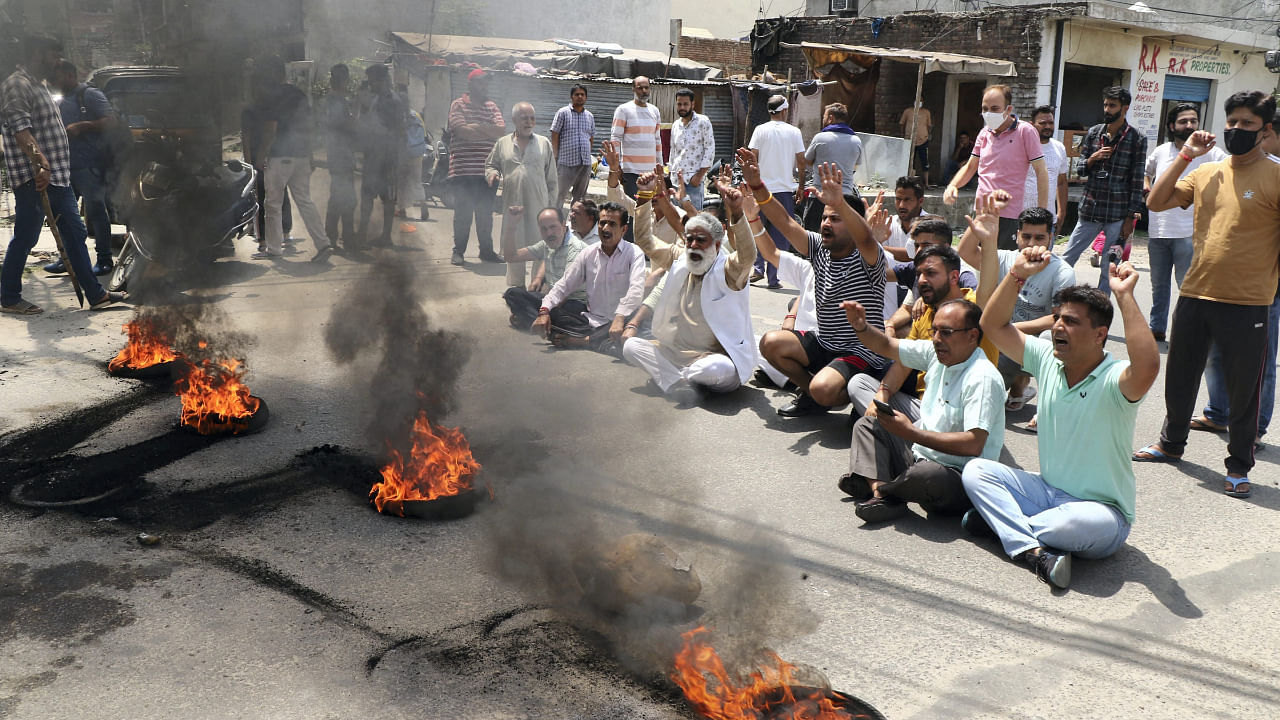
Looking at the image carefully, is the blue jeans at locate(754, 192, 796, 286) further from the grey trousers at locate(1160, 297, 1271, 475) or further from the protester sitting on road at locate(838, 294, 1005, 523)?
the protester sitting on road at locate(838, 294, 1005, 523)

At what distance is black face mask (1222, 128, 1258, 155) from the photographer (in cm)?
468

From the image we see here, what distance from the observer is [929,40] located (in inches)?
736

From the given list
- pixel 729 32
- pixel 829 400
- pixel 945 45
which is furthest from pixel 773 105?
pixel 729 32

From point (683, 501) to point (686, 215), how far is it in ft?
14.3

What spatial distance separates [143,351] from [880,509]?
211 inches

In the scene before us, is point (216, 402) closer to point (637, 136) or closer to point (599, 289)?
point (599, 289)

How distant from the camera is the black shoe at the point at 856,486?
471cm

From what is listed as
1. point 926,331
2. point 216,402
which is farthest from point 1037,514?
point 216,402

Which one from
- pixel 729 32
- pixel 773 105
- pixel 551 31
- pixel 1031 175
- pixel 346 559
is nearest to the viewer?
pixel 346 559

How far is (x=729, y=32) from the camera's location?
3331cm

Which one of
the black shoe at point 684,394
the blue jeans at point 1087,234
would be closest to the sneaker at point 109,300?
the black shoe at point 684,394

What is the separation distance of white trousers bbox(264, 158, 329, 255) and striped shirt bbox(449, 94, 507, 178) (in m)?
1.43

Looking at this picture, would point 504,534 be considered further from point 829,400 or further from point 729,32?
point 729,32

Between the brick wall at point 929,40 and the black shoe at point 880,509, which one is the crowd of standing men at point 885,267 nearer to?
the black shoe at point 880,509
